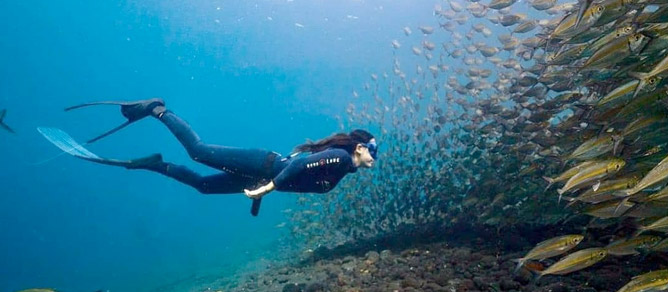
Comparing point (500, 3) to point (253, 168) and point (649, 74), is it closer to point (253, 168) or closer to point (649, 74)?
point (649, 74)

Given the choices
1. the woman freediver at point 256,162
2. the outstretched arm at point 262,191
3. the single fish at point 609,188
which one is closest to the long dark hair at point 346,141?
the woman freediver at point 256,162

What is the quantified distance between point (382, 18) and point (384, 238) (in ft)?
278

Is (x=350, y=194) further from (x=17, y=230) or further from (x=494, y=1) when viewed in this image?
(x=17, y=230)

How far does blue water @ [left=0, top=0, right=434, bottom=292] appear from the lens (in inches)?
2233

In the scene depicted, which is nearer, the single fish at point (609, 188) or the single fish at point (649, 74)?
the single fish at point (649, 74)

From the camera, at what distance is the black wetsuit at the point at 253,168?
5.96 metres

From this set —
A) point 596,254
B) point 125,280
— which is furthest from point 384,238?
point 125,280

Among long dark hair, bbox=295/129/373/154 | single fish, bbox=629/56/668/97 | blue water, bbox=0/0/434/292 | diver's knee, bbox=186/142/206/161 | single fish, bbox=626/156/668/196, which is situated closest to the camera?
single fish, bbox=626/156/668/196

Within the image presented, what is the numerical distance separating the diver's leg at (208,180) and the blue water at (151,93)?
2504cm

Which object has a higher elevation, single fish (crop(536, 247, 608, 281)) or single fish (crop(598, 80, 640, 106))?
single fish (crop(598, 80, 640, 106))

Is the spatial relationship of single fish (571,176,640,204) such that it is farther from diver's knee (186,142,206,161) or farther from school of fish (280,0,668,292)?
diver's knee (186,142,206,161)

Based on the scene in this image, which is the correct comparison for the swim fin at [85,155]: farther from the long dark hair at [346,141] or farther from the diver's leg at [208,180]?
the long dark hair at [346,141]

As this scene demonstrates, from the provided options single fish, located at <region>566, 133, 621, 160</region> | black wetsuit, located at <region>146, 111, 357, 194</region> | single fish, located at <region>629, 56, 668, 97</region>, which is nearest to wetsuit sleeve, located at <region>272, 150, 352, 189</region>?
black wetsuit, located at <region>146, 111, 357, 194</region>

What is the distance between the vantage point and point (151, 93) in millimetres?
98125
